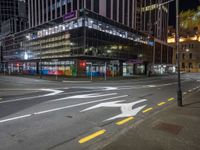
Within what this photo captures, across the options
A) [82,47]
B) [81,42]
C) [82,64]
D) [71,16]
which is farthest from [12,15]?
[82,64]

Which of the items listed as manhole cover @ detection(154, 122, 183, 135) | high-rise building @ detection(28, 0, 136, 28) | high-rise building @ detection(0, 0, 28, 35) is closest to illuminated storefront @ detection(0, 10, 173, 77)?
high-rise building @ detection(28, 0, 136, 28)

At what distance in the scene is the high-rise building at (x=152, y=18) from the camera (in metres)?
68.8

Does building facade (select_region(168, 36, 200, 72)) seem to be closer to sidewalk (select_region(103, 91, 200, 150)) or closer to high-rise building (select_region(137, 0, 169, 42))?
high-rise building (select_region(137, 0, 169, 42))

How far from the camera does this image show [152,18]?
241ft

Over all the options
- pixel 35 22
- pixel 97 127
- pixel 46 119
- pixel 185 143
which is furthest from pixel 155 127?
pixel 35 22

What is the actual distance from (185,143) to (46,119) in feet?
16.2

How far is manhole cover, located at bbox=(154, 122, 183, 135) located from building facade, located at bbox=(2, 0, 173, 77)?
2340 cm

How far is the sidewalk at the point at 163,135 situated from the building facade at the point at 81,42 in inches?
911

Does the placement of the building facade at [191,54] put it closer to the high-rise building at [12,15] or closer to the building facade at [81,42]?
the building facade at [81,42]

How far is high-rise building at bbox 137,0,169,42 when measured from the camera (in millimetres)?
68750

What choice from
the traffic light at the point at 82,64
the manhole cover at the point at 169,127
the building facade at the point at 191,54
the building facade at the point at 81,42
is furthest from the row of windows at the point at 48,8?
the building facade at the point at 191,54

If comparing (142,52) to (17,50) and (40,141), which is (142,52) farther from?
(40,141)

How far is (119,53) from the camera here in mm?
40875

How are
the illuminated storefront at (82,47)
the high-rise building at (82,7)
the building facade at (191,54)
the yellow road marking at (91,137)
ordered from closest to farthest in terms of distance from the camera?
the yellow road marking at (91,137)
the illuminated storefront at (82,47)
the high-rise building at (82,7)
the building facade at (191,54)
